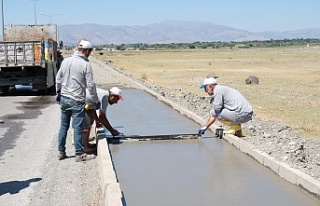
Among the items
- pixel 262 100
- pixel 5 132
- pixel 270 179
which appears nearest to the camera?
pixel 270 179

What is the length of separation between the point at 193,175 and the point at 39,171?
7.81 feet

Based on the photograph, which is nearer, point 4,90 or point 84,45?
point 84,45

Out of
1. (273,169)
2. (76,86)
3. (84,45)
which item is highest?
(84,45)

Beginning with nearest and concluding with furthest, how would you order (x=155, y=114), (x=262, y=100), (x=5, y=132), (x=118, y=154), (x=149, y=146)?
(x=118, y=154)
(x=149, y=146)
(x=5, y=132)
(x=155, y=114)
(x=262, y=100)

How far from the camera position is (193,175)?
24.7 feet

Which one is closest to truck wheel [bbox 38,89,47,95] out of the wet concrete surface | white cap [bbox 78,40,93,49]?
the wet concrete surface

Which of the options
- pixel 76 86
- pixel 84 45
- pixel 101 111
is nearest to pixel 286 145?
pixel 101 111

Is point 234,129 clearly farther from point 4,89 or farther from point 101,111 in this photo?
point 4,89

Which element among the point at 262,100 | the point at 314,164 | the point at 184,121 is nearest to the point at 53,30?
the point at 262,100

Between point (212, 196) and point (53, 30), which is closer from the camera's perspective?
point (212, 196)

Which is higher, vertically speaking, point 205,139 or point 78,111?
point 78,111

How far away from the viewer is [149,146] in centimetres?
962

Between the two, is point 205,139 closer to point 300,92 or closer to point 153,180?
point 153,180

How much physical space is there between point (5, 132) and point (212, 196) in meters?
6.76
